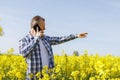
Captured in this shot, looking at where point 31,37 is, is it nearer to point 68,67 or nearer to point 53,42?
point 53,42

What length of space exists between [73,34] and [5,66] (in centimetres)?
418

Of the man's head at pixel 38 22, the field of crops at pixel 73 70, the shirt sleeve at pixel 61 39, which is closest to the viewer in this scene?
the field of crops at pixel 73 70

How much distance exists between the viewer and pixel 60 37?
21.3ft

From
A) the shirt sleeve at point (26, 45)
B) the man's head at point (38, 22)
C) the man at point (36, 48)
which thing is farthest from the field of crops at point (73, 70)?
the man's head at point (38, 22)

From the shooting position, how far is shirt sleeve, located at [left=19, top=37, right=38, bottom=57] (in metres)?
6.09

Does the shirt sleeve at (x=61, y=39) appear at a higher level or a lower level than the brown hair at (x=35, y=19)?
lower

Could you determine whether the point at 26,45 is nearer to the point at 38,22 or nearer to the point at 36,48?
the point at 36,48

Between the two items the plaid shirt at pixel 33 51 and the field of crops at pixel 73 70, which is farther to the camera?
the plaid shirt at pixel 33 51

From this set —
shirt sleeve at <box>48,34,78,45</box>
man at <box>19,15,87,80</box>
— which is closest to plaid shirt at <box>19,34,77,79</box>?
man at <box>19,15,87,80</box>

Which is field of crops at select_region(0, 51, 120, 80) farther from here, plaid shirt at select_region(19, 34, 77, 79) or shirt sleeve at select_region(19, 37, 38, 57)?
shirt sleeve at select_region(19, 37, 38, 57)

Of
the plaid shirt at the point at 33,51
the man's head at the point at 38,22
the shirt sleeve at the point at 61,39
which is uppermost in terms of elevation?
the man's head at the point at 38,22

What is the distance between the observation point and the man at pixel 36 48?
609 centimetres

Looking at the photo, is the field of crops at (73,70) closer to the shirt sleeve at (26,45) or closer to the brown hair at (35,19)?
the shirt sleeve at (26,45)

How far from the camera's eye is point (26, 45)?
6148 mm
